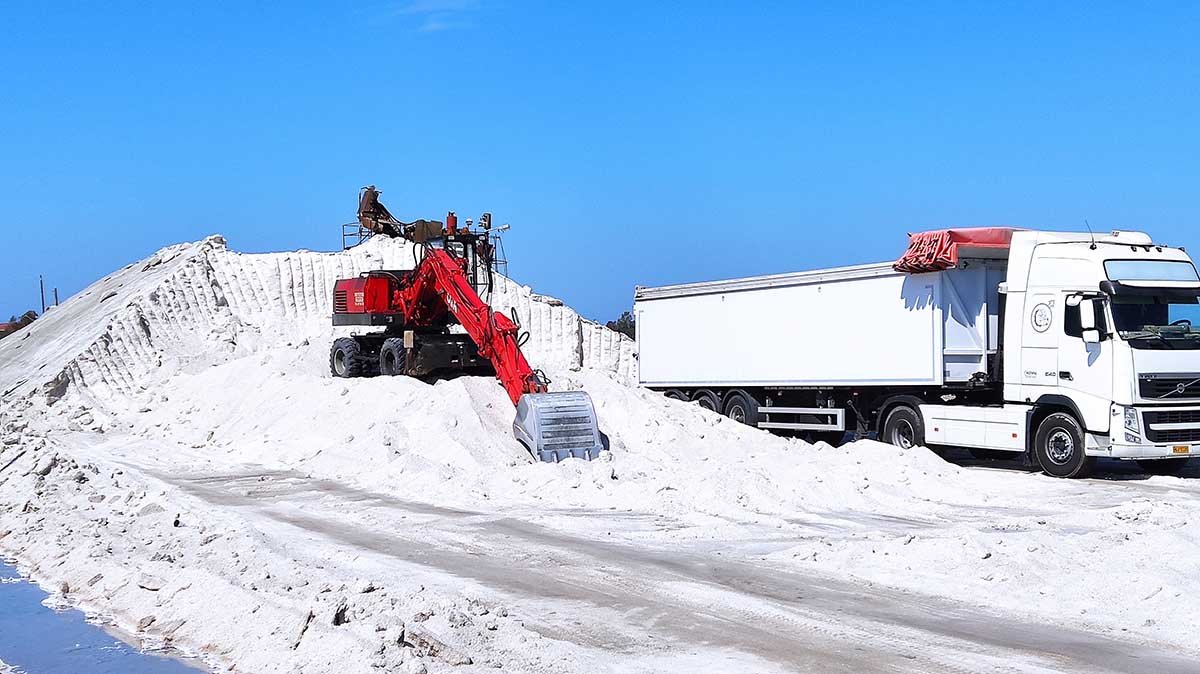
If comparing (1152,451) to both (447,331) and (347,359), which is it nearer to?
(447,331)

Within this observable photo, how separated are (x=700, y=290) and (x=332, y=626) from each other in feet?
55.7

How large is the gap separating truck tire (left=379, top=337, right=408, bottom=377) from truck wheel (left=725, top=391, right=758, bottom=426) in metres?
6.38

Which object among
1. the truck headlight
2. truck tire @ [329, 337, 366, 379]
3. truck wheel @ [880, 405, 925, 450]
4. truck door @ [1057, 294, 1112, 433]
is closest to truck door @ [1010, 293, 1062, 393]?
truck door @ [1057, 294, 1112, 433]

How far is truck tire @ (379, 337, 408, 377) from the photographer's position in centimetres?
2338

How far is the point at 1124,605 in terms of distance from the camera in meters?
9.28

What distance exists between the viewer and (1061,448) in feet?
59.0

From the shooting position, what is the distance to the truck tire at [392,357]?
76.7 feet

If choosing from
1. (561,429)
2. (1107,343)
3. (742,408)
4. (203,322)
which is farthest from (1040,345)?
(203,322)

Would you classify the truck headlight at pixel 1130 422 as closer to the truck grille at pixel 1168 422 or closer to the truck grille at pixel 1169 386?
the truck grille at pixel 1168 422

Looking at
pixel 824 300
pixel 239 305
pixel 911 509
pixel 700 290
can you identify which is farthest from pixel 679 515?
pixel 239 305

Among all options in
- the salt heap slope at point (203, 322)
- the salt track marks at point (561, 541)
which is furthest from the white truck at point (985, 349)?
the salt heap slope at point (203, 322)

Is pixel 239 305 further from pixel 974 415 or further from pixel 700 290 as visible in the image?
pixel 974 415

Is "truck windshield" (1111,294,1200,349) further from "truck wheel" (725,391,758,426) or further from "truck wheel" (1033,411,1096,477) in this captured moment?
"truck wheel" (725,391,758,426)

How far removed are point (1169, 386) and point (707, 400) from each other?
30.6ft
